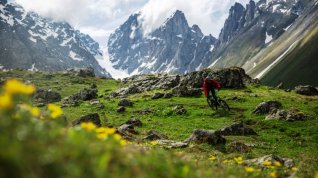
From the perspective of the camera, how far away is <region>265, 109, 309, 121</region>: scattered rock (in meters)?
33.9

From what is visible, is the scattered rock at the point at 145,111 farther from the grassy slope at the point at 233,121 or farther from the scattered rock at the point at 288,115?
the scattered rock at the point at 288,115

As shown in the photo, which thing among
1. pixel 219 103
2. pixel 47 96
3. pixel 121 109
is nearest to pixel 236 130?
pixel 219 103

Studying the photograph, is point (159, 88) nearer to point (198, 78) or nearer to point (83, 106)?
point (198, 78)

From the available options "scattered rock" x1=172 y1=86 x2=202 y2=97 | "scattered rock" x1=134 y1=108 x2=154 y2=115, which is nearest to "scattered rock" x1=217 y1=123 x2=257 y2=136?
"scattered rock" x1=134 y1=108 x2=154 y2=115

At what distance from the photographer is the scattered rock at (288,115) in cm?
3388

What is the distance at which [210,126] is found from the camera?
3425 centimetres

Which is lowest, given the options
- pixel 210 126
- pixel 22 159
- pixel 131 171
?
pixel 210 126

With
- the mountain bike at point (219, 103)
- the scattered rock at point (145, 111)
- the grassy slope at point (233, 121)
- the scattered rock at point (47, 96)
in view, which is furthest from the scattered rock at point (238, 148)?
the scattered rock at point (47, 96)

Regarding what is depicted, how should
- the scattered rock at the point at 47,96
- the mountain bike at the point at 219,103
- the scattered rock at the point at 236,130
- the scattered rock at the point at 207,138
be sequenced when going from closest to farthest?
1. the scattered rock at the point at 207,138
2. the scattered rock at the point at 236,130
3. the mountain bike at the point at 219,103
4. the scattered rock at the point at 47,96

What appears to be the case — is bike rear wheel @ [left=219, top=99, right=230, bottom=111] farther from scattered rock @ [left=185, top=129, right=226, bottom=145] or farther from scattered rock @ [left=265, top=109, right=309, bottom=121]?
scattered rock @ [left=185, top=129, right=226, bottom=145]

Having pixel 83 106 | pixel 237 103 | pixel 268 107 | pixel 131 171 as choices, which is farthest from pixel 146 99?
pixel 131 171

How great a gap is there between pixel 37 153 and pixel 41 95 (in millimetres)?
72814

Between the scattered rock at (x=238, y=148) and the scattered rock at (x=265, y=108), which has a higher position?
the scattered rock at (x=265, y=108)

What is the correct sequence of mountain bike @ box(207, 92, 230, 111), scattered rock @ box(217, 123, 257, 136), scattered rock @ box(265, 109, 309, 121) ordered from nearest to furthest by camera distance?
1. scattered rock @ box(217, 123, 257, 136)
2. scattered rock @ box(265, 109, 309, 121)
3. mountain bike @ box(207, 92, 230, 111)
